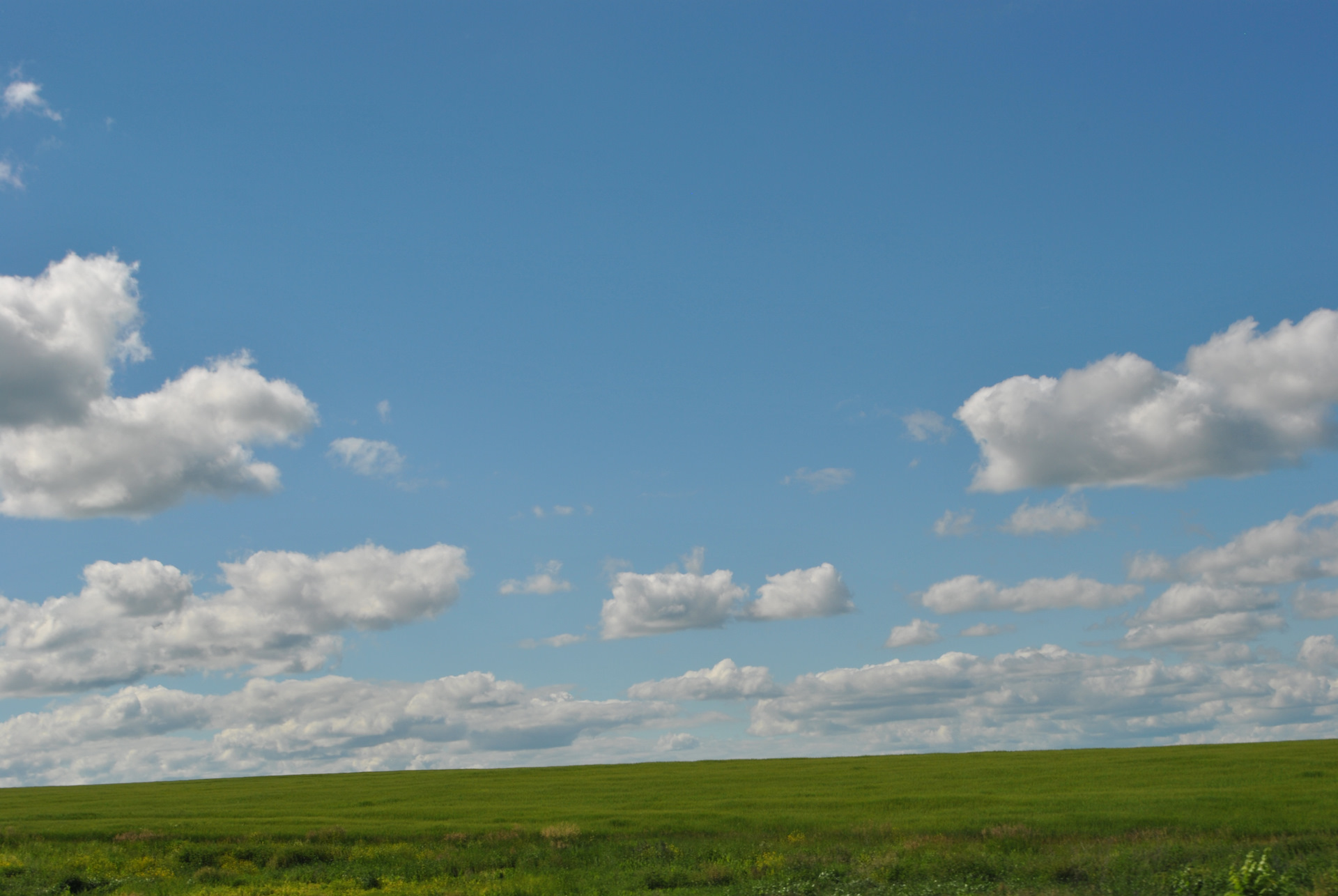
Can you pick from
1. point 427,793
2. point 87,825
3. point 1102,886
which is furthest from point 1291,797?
point 87,825

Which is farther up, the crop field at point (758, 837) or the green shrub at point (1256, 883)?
the green shrub at point (1256, 883)

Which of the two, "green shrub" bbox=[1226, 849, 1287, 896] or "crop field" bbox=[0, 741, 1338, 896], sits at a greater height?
"green shrub" bbox=[1226, 849, 1287, 896]

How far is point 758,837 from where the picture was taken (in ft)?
129

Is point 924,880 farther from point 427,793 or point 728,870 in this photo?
point 427,793

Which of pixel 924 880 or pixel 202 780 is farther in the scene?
pixel 202 780

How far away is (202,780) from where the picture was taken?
10200 cm

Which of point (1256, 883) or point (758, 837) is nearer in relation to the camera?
point (1256, 883)

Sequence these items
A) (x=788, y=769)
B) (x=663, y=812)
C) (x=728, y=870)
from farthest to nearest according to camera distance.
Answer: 1. (x=788, y=769)
2. (x=663, y=812)
3. (x=728, y=870)

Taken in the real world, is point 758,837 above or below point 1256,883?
below

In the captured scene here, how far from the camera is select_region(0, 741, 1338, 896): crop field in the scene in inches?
1143

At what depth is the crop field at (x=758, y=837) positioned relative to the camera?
29.0m

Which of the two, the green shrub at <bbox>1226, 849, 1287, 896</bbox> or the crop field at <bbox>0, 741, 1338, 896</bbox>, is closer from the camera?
the green shrub at <bbox>1226, 849, 1287, 896</bbox>

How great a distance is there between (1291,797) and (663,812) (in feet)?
97.6

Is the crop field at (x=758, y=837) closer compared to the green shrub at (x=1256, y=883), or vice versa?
the green shrub at (x=1256, y=883)
